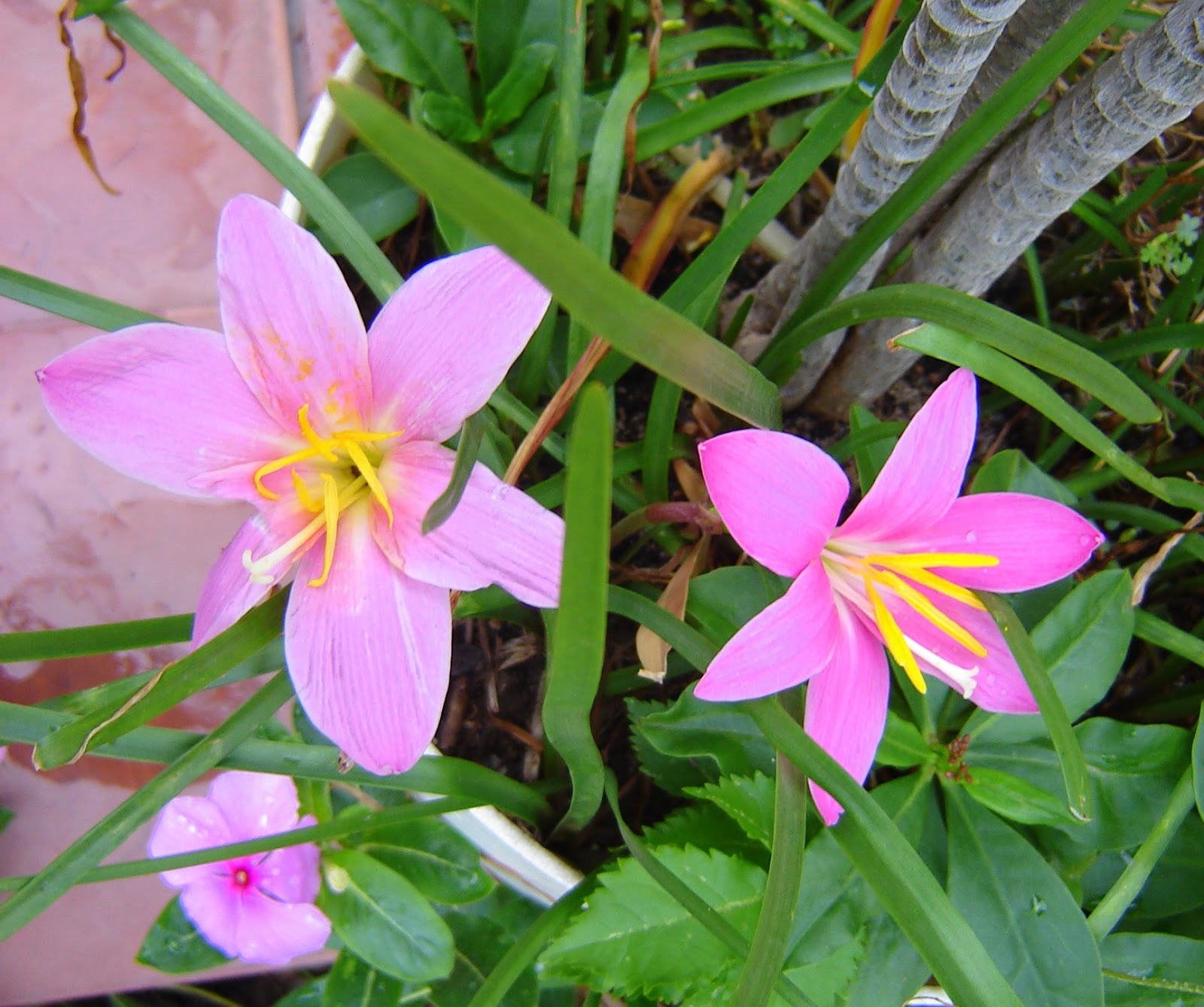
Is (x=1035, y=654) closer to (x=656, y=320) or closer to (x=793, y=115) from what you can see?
(x=656, y=320)

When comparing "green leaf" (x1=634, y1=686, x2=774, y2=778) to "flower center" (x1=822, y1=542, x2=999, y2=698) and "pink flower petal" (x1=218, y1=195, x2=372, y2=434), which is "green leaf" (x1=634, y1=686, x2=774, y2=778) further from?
"pink flower petal" (x1=218, y1=195, x2=372, y2=434)

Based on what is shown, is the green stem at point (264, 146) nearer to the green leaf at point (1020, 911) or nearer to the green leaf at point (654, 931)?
the green leaf at point (654, 931)

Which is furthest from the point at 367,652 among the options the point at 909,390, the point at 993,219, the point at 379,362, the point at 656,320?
the point at 909,390

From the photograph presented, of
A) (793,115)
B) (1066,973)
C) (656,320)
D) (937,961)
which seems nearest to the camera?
(656,320)

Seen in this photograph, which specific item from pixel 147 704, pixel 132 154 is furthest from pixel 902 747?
pixel 132 154

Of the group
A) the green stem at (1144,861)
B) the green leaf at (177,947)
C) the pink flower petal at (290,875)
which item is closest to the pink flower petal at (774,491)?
the green stem at (1144,861)

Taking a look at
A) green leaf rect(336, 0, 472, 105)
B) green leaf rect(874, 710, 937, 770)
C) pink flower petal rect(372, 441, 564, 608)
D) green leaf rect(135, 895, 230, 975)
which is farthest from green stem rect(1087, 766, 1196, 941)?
green leaf rect(336, 0, 472, 105)
